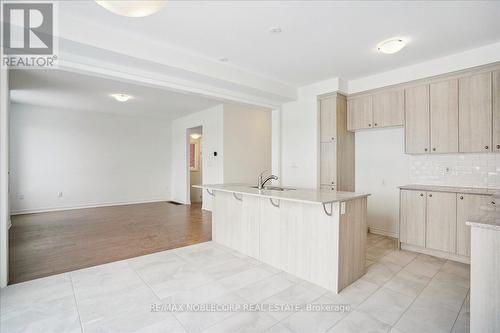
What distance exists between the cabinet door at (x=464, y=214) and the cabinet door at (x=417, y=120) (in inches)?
33.6

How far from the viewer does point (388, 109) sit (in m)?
4.18

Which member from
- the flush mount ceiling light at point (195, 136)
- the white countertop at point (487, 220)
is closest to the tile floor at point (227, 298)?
the white countertop at point (487, 220)

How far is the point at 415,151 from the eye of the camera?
153 inches

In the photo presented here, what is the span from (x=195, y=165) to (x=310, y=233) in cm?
689

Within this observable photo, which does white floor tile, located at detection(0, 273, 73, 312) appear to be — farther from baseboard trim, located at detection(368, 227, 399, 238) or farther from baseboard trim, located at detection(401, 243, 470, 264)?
baseboard trim, located at detection(368, 227, 399, 238)

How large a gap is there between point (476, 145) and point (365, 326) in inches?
113

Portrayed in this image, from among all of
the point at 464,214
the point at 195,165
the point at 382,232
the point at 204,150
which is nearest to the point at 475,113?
the point at 464,214

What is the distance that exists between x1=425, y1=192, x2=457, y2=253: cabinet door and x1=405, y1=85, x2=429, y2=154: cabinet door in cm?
75

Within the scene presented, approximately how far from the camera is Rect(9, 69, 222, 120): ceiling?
174 inches

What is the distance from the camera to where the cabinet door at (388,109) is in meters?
4.05

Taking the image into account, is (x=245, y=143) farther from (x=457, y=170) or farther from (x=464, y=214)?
(x=464, y=214)

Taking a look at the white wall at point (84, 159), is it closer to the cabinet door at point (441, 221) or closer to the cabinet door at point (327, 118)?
the cabinet door at point (327, 118)

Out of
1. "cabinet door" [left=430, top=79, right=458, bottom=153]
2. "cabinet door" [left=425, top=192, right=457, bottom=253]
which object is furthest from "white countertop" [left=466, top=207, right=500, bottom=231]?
"cabinet door" [left=430, top=79, right=458, bottom=153]

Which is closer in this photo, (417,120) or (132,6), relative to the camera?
(132,6)
